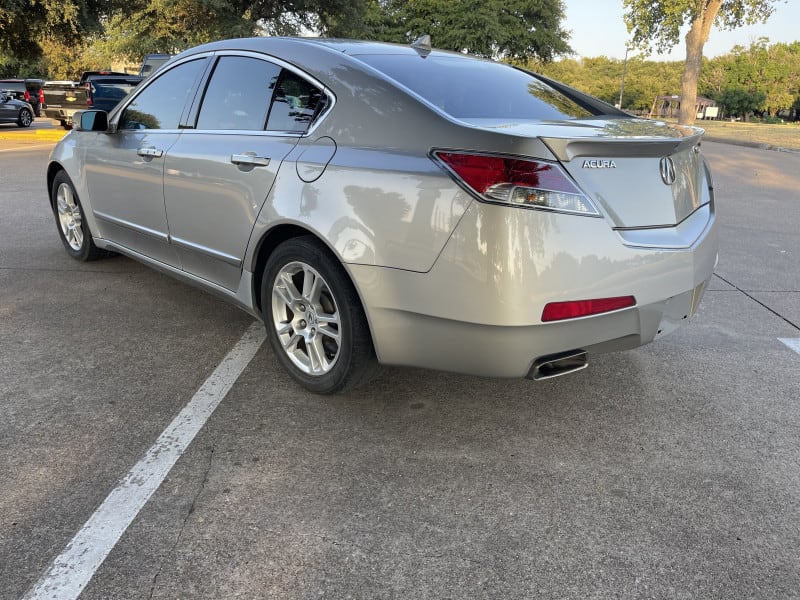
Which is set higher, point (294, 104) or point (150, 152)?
point (294, 104)

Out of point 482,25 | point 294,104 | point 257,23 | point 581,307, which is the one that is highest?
point 482,25

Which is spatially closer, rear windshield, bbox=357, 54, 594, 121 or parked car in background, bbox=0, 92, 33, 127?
rear windshield, bbox=357, 54, 594, 121

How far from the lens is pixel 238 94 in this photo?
3.61m

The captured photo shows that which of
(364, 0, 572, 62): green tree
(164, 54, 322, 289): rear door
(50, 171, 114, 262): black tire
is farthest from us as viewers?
(364, 0, 572, 62): green tree

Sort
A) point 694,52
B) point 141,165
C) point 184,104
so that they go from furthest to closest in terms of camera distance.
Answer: point 694,52
point 141,165
point 184,104

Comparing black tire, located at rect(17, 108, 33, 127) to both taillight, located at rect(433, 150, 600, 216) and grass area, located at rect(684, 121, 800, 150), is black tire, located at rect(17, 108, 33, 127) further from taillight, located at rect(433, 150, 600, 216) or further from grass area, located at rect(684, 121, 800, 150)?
grass area, located at rect(684, 121, 800, 150)

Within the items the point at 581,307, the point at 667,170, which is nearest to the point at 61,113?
the point at 667,170

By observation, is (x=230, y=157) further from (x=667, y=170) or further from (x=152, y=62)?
(x=152, y=62)

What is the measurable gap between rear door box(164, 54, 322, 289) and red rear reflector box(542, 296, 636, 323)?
4.77ft

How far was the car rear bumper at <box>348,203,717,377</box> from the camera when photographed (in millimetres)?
2402

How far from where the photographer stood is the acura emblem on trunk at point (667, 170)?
281 centimetres

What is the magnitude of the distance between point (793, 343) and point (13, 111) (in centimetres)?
2535

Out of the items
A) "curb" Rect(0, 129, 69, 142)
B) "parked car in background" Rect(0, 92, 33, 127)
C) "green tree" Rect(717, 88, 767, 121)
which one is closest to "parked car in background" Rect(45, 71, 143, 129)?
"curb" Rect(0, 129, 69, 142)

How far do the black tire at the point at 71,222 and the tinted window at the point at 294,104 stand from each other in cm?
255
